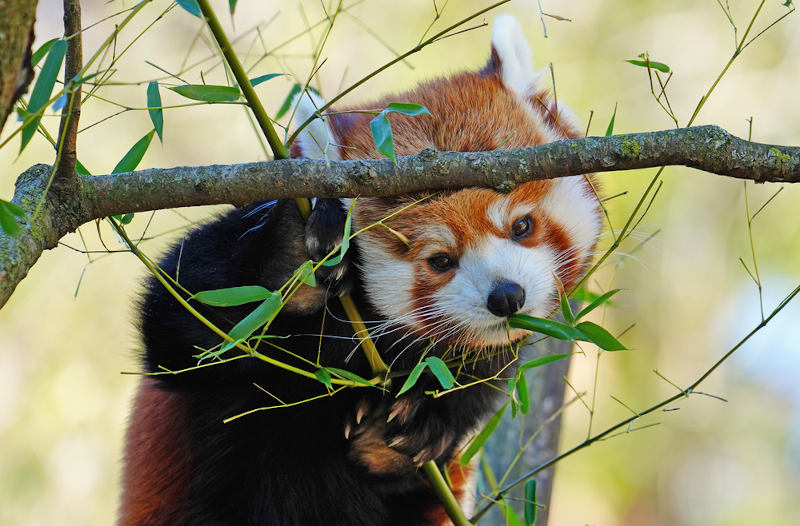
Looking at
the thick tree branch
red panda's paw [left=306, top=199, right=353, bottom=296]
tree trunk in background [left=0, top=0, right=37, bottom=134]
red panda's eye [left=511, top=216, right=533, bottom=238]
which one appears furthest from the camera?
red panda's eye [left=511, top=216, right=533, bottom=238]

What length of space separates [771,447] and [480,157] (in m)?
7.83

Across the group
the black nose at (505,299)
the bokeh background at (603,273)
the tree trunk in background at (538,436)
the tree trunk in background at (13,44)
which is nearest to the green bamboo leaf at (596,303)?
the black nose at (505,299)

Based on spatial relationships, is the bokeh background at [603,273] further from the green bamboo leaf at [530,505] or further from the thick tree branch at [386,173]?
the thick tree branch at [386,173]

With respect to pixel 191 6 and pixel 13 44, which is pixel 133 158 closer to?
pixel 191 6

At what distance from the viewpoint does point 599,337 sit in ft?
6.10

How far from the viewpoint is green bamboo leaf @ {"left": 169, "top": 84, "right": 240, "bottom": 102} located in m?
1.52

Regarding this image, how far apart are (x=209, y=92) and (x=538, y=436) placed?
219cm

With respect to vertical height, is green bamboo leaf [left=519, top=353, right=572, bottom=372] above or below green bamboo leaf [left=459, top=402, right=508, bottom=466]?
above

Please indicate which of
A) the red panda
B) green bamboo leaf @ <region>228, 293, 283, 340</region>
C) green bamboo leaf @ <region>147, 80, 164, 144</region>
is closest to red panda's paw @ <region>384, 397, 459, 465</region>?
the red panda

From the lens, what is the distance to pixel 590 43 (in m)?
7.41

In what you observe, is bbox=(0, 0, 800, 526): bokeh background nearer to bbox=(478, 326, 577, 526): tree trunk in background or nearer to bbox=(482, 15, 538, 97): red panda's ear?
bbox=(478, 326, 577, 526): tree trunk in background

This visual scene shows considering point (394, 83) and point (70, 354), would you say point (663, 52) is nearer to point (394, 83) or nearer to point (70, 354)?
point (394, 83)

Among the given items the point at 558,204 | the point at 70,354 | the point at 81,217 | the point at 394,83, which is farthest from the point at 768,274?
the point at 81,217

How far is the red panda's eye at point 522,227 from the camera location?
2.21 m
